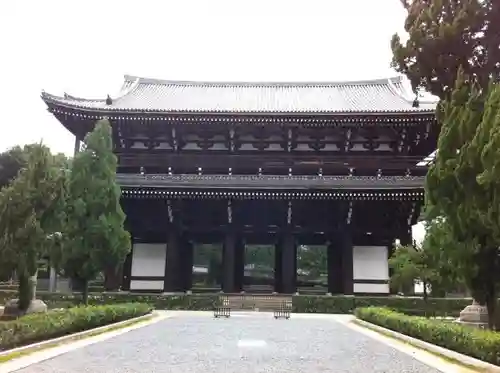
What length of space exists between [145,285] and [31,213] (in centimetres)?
1291

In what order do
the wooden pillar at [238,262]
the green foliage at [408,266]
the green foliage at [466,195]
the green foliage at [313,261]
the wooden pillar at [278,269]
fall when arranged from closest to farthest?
the green foliage at [466,195]
the green foliage at [408,266]
the wooden pillar at [278,269]
the wooden pillar at [238,262]
the green foliage at [313,261]

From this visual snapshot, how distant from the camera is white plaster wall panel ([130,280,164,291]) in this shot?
94.2 ft

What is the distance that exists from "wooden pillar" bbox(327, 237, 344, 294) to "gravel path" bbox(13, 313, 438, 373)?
36.6ft

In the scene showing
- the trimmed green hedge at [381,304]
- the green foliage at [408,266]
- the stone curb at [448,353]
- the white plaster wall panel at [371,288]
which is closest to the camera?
the stone curb at [448,353]

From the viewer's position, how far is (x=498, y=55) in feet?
47.0

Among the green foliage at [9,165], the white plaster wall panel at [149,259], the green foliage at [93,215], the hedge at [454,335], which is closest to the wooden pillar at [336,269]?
the white plaster wall panel at [149,259]

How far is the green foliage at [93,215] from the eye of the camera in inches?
781

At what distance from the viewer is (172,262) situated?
92.2ft

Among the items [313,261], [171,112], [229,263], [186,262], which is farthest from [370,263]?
[313,261]

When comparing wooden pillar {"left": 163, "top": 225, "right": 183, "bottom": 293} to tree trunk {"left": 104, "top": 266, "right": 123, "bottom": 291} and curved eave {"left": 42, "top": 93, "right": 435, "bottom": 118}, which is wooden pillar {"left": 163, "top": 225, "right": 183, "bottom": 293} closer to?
tree trunk {"left": 104, "top": 266, "right": 123, "bottom": 291}

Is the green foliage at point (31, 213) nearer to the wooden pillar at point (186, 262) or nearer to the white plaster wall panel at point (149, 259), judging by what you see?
the white plaster wall panel at point (149, 259)

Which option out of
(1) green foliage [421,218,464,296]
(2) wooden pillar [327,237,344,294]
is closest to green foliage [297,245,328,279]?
(2) wooden pillar [327,237,344,294]

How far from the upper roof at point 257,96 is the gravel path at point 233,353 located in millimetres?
17210

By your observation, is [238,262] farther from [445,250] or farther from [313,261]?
[445,250]
